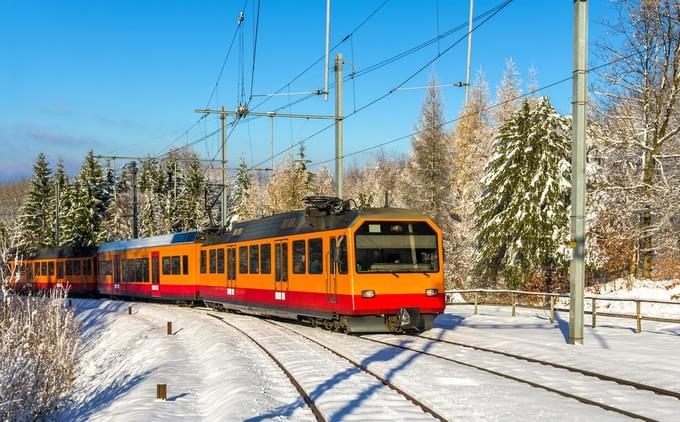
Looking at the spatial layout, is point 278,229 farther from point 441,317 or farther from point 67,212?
point 67,212

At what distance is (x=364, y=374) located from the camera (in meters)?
10.8

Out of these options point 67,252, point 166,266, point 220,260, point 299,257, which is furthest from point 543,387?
point 67,252

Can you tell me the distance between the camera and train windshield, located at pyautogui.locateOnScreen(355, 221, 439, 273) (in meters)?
15.2

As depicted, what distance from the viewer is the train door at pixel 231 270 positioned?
903 inches

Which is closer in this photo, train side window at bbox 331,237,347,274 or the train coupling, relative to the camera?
train side window at bbox 331,237,347,274

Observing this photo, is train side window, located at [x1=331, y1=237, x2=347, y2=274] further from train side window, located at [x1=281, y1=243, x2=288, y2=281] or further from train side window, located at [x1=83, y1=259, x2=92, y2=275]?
train side window, located at [x1=83, y1=259, x2=92, y2=275]

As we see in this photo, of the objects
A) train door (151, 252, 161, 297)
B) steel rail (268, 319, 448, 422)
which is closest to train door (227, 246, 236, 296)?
steel rail (268, 319, 448, 422)

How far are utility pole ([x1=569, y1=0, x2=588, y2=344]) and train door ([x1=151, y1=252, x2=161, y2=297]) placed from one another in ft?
73.0

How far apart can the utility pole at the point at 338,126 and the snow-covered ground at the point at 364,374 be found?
4952 mm

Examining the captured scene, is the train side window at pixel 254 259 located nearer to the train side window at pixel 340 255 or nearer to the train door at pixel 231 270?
the train door at pixel 231 270

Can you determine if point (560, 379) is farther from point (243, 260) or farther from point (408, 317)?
point (243, 260)

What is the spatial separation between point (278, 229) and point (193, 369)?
637 centimetres

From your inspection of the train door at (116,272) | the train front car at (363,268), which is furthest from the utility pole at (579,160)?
the train door at (116,272)

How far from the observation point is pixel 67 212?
74.6 meters
